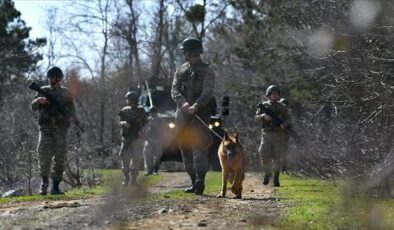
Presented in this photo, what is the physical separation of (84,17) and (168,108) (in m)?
24.3

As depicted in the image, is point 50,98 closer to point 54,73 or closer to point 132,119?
point 54,73

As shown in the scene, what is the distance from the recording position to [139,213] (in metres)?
8.11

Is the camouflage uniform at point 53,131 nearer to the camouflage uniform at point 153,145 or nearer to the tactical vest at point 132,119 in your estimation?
the tactical vest at point 132,119

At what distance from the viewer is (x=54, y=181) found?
1180cm

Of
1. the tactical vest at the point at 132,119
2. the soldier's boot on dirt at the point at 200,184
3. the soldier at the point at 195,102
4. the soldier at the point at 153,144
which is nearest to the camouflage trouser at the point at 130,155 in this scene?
the tactical vest at the point at 132,119

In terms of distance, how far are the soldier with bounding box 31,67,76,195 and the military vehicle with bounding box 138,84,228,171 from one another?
914cm

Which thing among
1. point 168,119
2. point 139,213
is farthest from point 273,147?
point 168,119

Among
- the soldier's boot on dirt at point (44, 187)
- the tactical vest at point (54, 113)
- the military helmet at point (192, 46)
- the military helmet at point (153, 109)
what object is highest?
the military helmet at point (153, 109)

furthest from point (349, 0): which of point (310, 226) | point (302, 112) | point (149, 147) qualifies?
point (302, 112)

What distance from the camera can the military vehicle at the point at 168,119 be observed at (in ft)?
71.0

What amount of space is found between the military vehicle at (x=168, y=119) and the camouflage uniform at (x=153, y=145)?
0.56 ft

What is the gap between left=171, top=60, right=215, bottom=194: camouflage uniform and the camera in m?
10.7

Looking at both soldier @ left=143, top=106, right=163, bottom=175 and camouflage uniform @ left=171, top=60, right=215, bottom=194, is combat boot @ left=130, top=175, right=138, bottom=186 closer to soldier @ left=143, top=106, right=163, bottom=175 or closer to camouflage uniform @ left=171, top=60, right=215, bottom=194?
camouflage uniform @ left=171, top=60, right=215, bottom=194

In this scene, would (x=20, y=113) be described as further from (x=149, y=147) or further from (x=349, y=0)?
(x=349, y=0)
